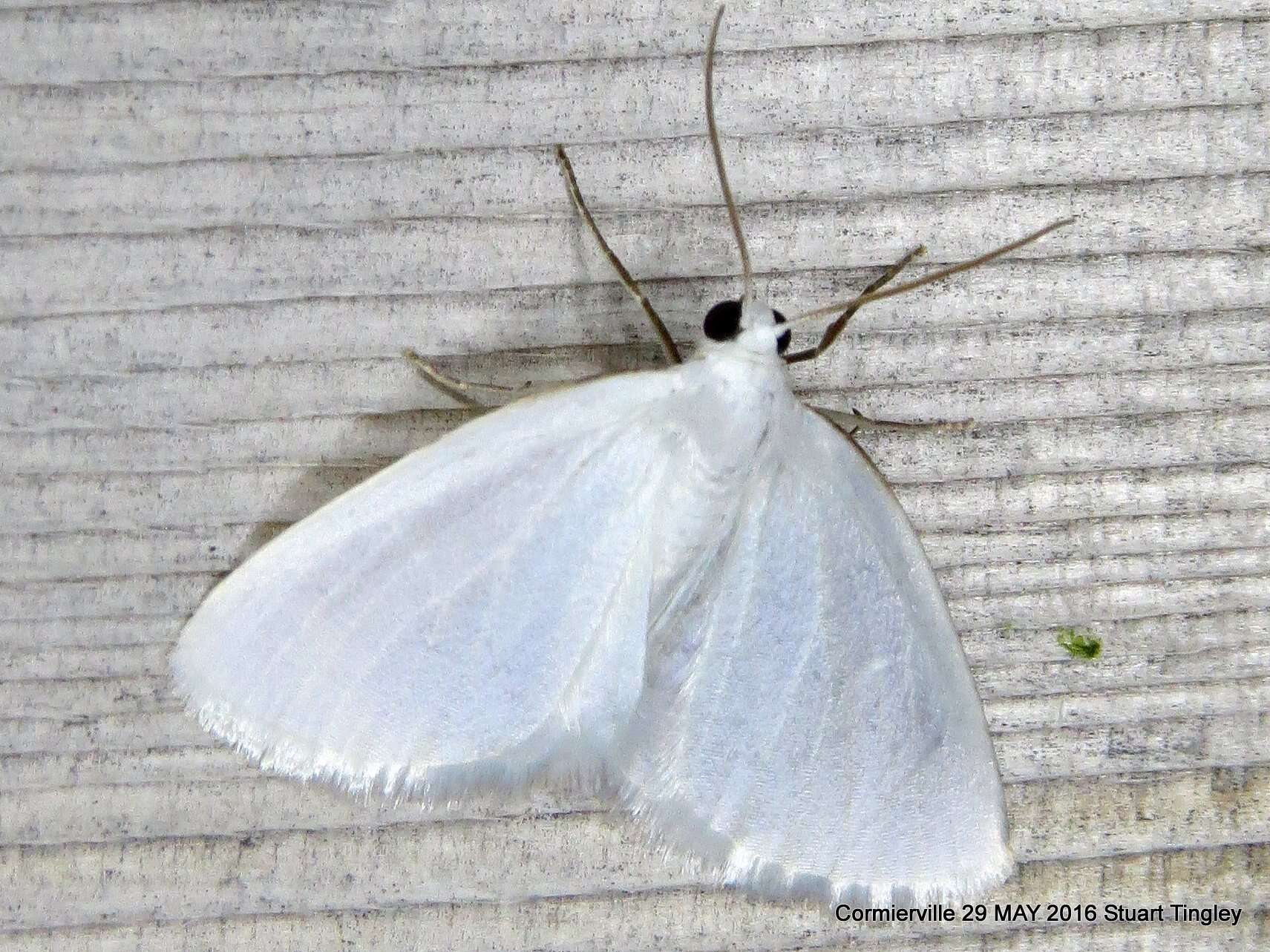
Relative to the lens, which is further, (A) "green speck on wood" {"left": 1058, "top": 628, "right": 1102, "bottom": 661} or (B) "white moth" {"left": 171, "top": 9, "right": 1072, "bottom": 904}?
(A) "green speck on wood" {"left": 1058, "top": 628, "right": 1102, "bottom": 661}

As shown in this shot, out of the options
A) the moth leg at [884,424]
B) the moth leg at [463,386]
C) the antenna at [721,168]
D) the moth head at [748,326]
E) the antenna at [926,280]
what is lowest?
the moth leg at [884,424]

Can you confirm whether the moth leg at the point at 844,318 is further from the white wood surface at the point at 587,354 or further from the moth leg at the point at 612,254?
the moth leg at the point at 612,254

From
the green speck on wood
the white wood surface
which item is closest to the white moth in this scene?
the white wood surface

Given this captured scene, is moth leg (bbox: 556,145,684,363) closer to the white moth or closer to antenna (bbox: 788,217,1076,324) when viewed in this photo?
the white moth

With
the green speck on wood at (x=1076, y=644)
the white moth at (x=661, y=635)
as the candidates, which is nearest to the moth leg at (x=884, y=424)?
the white moth at (x=661, y=635)

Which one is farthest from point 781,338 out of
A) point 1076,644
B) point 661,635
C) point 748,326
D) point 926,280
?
point 1076,644

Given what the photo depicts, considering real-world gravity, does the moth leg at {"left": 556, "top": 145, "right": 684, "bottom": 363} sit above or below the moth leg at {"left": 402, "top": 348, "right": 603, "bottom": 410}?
above
